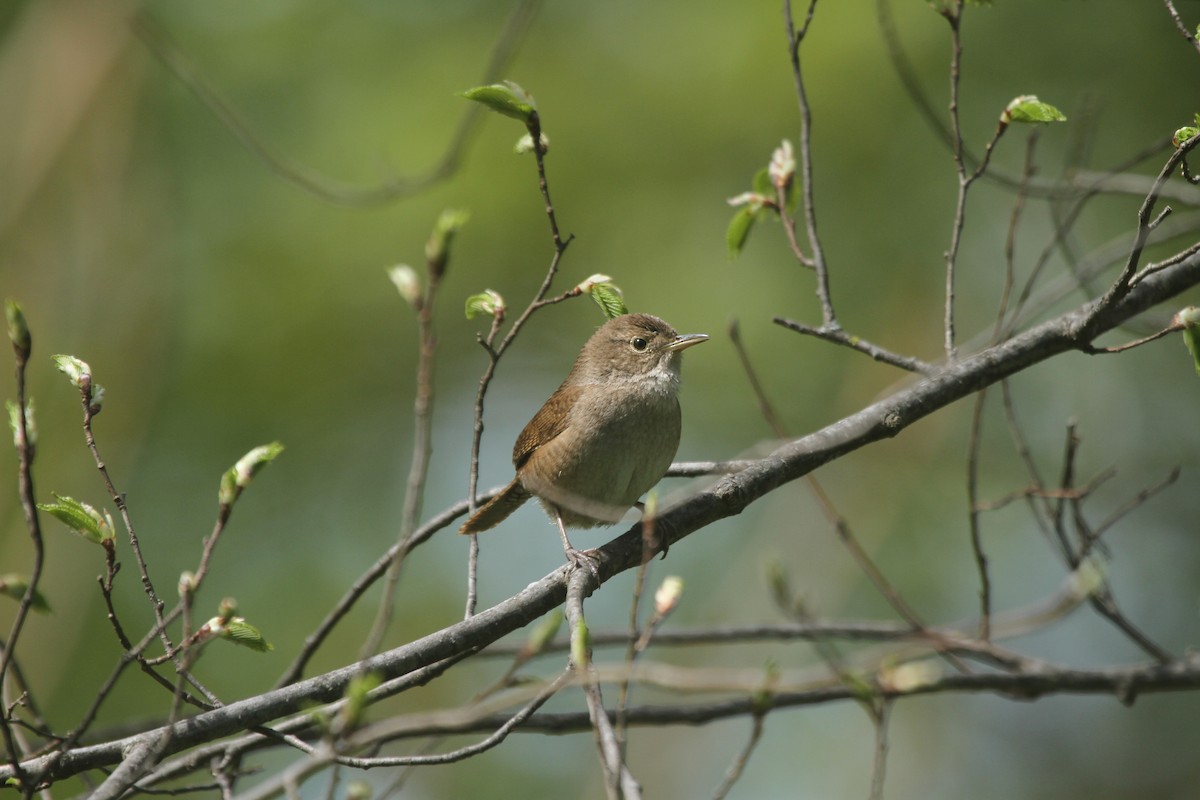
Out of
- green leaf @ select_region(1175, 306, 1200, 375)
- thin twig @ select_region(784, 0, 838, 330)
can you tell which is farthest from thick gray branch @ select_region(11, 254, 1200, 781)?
thin twig @ select_region(784, 0, 838, 330)

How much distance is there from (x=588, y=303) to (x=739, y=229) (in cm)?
641

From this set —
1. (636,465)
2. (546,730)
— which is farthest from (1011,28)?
(546,730)

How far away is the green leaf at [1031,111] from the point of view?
2947mm

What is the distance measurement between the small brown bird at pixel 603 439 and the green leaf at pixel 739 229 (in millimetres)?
960

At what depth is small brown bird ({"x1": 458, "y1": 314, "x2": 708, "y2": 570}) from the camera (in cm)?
429

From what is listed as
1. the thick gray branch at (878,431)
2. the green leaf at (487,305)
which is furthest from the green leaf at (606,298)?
the thick gray branch at (878,431)

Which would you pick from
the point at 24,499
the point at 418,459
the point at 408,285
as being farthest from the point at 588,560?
the point at 24,499

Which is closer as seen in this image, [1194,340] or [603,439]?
[1194,340]

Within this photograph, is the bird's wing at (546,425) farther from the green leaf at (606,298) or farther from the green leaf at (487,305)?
the green leaf at (487,305)

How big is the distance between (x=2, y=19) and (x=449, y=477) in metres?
6.53

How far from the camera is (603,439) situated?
4.30 meters

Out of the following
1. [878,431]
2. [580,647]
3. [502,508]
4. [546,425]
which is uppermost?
[546,425]

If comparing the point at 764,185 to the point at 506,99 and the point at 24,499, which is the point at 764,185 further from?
the point at 24,499

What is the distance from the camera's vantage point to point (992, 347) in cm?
339
